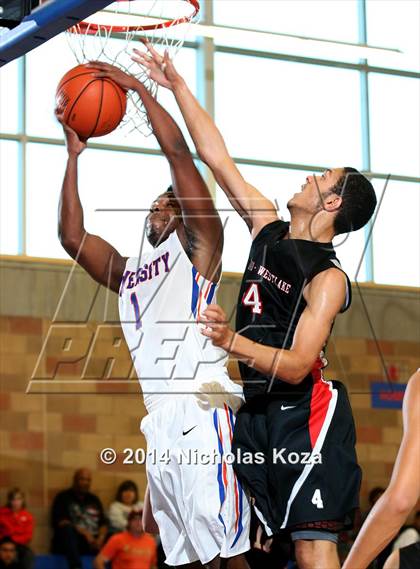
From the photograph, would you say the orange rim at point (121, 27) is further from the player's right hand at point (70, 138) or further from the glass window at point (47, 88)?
the glass window at point (47, 88)

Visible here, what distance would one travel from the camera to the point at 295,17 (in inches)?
616

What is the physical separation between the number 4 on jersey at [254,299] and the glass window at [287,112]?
32.7 ft

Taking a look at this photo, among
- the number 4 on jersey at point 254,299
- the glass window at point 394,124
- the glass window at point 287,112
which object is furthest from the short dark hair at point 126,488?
the number 4 on jersey at point 254,299

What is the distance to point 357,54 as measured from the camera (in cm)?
1582

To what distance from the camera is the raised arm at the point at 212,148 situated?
550cm

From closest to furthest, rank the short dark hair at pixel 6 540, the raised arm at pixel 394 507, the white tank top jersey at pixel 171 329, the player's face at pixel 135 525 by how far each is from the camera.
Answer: the raised arm at pixel 394 507, the white tank top jersey at pixel 171 329, the short dark hair at pixel 6 540, the player's face at pixel 135 525

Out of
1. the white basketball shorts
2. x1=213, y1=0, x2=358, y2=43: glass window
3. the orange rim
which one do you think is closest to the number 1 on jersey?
the white basketball shorts

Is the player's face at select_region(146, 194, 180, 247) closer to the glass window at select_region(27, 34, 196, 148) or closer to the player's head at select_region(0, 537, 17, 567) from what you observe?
the player's head at select_region(0, 537, 17, 567)

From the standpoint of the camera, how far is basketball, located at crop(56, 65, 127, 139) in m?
5.45

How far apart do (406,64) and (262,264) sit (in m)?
11.6

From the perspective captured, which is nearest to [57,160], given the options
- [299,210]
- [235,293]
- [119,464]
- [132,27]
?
[235,293]

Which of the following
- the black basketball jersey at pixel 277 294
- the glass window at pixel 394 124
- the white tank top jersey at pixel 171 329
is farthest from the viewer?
the glass window at pixel 394 124

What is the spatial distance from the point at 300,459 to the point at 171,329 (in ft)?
3.02

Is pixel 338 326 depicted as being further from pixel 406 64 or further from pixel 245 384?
pixel 245 384
